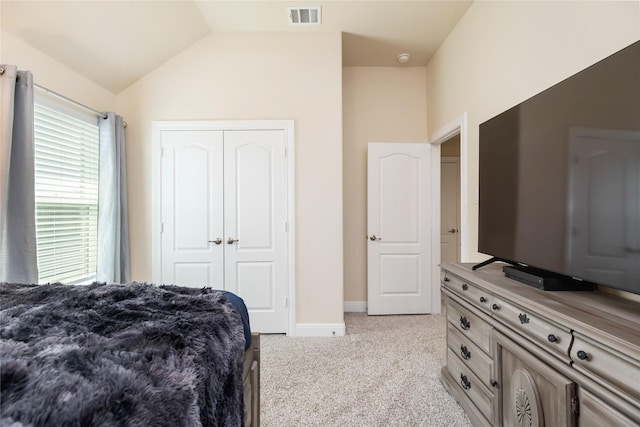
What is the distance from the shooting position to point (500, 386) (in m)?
1.28

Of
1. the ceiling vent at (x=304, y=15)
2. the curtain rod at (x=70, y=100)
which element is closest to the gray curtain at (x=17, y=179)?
the curtain rod at (x=70, y=100)

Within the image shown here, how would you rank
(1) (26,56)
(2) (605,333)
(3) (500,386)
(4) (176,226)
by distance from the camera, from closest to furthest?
1. (2) (605,333)
2. (3) (500,386)
3. (1) (26,56)
4. (4) (176,226)

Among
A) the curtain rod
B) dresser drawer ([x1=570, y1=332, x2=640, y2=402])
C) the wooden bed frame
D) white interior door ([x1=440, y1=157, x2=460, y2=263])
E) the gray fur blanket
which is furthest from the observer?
white interior door ([x1=440, y1=157, x2=460, y2=263])

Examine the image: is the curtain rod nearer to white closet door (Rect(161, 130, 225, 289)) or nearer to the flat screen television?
white closet door (Rect(161, 130, 225, 289))

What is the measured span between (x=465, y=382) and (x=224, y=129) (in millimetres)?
2792

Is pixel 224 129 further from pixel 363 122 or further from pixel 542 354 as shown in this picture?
pixel 542 354

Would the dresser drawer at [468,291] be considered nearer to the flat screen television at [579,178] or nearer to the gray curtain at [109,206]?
the flat screen television at [579,178]

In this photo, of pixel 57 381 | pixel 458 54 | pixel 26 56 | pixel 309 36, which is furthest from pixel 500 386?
pixel 26 56

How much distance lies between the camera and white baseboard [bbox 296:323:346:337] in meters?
2.71

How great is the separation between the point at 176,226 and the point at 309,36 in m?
2.31

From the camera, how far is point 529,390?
42.7 inches

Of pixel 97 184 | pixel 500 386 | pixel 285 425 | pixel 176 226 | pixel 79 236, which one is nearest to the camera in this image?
pixel 500 386

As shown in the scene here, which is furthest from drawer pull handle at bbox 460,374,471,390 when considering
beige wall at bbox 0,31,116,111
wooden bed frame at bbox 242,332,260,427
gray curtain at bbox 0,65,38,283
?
beige wall at bbox 0,31,116,111

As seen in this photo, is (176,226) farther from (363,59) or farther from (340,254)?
(363,59)
